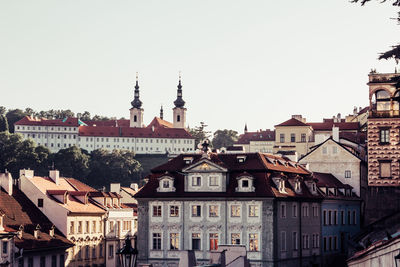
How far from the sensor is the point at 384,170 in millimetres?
82438

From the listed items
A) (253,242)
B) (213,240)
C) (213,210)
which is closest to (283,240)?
(253,242)

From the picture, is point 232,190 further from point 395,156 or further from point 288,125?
point 288,125

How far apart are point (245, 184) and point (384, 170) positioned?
1716 centimetres

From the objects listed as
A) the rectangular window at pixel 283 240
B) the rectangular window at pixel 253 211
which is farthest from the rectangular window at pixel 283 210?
the rectangular window at pixel 253 211

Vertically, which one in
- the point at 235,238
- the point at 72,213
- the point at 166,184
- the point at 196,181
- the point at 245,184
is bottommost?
the point at 235,238

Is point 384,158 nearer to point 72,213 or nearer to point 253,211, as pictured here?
point 253,211

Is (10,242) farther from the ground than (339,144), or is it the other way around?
(339,144)

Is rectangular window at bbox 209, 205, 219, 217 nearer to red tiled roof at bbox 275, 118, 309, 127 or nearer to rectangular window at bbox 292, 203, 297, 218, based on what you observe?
rectangular window at bbox 292, 203, 297, 218

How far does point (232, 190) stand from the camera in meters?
71.6

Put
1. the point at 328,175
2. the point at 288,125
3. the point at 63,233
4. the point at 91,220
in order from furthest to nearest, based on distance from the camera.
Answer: the point at 288,125 → the point at 328,175 → the point at 91,220 → the point at 63,233

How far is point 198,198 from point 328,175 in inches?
809

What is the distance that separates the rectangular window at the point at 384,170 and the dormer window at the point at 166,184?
20431mm

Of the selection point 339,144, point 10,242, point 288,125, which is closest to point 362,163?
point 339,144

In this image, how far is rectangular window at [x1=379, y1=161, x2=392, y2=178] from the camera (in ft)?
270
